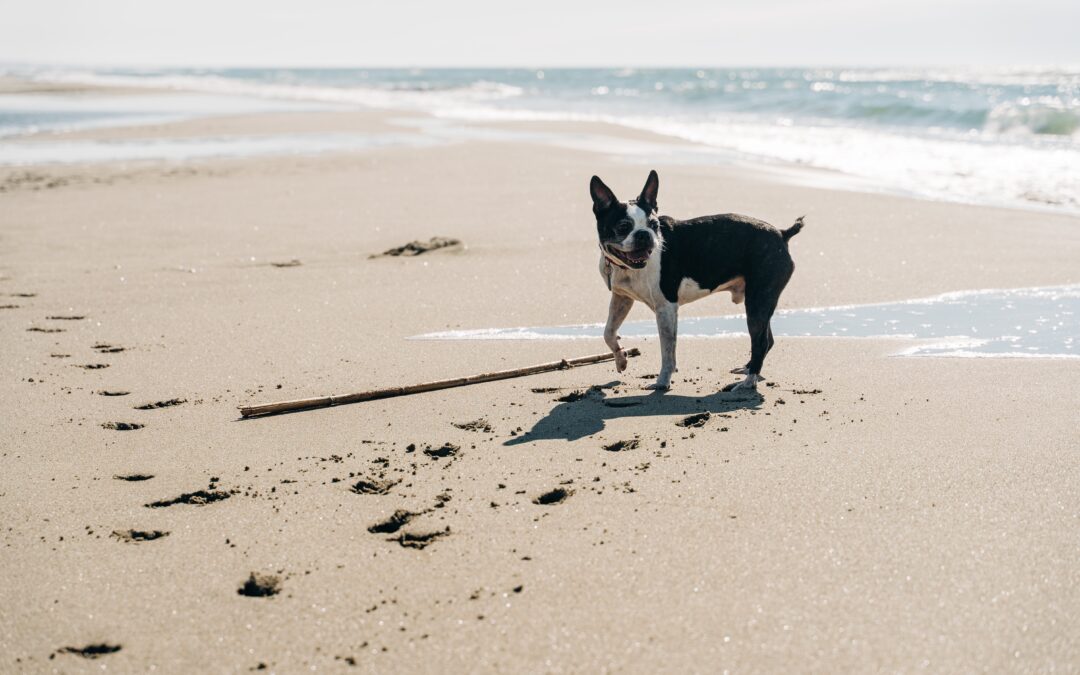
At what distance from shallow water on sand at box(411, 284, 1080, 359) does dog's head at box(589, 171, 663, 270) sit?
Result: 146 cm

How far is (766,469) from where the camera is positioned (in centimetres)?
450

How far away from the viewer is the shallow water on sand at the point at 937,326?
6551 mm

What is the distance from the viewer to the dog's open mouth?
18.4 ft

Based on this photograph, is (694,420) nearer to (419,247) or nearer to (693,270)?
(693,270)

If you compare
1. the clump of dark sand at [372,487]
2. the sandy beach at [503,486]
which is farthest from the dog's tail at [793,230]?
the clump of dark sand at [372,487]

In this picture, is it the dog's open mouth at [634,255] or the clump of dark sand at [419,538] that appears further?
the dog's open mouth at [634,255]

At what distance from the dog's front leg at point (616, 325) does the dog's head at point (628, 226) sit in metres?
0.36

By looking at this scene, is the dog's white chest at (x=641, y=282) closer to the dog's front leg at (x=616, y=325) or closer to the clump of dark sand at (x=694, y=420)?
the dog's front leg at (x=616, y=325)

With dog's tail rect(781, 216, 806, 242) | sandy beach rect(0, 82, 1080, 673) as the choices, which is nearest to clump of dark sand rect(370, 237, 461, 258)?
sandy beach rect(0, 82, 1080, 673)

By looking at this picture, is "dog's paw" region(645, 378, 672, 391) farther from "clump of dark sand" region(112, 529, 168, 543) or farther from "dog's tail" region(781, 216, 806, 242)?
"clump of dark sand" region(112, 529, 168, 543)

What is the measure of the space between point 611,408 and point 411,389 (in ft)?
3.72

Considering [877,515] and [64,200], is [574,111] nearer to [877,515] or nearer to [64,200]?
[64,200]

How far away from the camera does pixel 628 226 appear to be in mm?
5629

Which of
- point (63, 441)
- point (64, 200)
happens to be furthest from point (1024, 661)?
point (64, 200)
